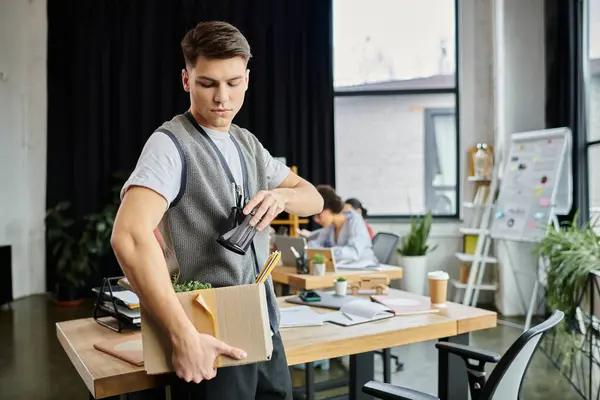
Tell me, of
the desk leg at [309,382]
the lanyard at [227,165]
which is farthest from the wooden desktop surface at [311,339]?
the desk leg at [309,382]

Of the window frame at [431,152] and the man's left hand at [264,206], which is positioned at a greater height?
the window frame at [431,152]

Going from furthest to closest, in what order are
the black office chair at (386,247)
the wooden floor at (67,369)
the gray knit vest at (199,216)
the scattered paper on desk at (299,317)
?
1. the black office chair at (386,247)
2. the wooden floor at (67,369)
3. the scattered paper on desk at (299,317)
4. the gray knit vest at (199,216)

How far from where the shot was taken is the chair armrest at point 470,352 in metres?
1.68

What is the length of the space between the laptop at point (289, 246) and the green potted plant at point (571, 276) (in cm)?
152

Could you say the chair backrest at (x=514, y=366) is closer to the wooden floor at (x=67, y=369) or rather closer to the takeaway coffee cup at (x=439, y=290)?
the takeaway coffee cup at (x=439, y=290)

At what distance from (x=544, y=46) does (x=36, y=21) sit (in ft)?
18.0

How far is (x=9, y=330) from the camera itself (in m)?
5.08

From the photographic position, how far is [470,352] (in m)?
1.75

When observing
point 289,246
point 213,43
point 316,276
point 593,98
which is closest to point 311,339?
point 213,43

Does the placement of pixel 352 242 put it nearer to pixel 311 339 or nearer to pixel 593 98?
pixel 311 339

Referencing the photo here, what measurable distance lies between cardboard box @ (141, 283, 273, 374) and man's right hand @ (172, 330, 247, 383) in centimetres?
2

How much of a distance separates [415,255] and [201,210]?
16.2 feet

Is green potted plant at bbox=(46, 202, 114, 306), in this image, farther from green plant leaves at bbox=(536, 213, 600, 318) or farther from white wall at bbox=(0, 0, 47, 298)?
green plant leaves at bbox=(536, 213, 600, 318)

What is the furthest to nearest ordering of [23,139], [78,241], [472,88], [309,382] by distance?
[23,139] < [78,241] < [472,88] < [309,382]
